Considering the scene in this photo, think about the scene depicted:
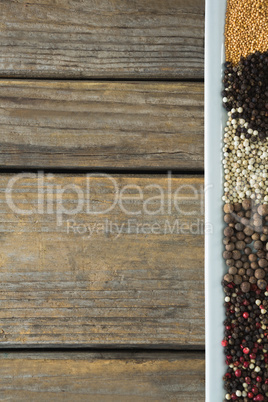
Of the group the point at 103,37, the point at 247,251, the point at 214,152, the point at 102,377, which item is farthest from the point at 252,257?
the point at 103,37

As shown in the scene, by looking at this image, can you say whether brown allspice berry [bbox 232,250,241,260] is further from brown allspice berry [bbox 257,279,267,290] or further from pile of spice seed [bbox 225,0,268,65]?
pile of spice seed [bbox 225,0,268,65]

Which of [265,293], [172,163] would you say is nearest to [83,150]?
[172,163]

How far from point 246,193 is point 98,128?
0.28 metres

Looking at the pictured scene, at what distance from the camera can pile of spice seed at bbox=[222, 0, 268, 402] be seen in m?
0.57

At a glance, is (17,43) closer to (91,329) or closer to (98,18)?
(98,18)

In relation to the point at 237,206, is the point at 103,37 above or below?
above

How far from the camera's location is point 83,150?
683 millimetres

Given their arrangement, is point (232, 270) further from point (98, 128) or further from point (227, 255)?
point (98, 128)

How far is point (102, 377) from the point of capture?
66cm

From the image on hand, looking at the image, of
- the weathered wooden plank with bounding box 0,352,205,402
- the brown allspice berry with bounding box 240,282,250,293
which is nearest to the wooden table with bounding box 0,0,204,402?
the weathered wooden plank with bounding box 0,352,205,402

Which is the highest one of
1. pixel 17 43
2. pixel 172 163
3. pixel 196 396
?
pixel 17 43

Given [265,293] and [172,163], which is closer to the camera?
[265,293]

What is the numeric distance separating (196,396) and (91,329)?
218 millimetres

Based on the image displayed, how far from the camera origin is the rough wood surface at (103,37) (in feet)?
2.25
